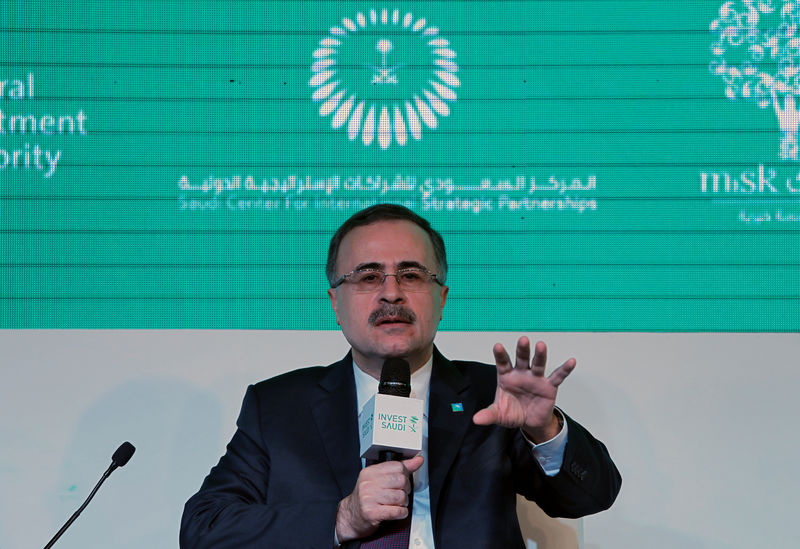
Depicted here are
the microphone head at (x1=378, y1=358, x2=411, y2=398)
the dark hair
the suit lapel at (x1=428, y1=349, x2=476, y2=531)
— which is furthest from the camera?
the dark hair

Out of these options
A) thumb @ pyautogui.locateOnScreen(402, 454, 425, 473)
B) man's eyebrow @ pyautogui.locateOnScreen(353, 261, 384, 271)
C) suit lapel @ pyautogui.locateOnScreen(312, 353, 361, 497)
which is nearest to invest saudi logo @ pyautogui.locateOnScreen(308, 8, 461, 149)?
man's eyebrow @ pyautogui.locateOnScreen(353, 261, 384, 271)

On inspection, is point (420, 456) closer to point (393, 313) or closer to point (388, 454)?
point (388, 454)

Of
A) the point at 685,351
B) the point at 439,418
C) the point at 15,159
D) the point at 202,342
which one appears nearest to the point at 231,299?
the point at 202,342

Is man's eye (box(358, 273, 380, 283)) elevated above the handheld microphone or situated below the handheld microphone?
above

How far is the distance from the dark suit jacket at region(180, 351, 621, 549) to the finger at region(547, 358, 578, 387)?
215mm

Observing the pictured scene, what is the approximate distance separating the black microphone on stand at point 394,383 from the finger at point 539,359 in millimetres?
288

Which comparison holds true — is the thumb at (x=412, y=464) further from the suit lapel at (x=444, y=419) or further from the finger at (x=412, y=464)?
the suit lapel at (x=444, y=419)

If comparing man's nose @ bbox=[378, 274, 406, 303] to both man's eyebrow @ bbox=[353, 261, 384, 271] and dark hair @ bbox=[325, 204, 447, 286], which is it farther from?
dark hair @ bbox=[325, 204, 447, 286]

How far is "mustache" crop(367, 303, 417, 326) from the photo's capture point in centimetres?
227

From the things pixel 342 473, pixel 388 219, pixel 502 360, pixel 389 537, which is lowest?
pixel 389 537

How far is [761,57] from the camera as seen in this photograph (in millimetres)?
3129

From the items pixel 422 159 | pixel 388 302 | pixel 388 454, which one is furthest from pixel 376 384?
pixel 422 159

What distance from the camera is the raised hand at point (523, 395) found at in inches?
73.0

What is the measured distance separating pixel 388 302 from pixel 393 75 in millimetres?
1187
